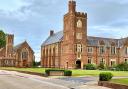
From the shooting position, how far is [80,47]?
97.6 metres

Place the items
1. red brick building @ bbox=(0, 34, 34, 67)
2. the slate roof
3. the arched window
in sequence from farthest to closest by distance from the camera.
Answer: the arched window < red brick building @ bbox=(0, 34, 34, 67) < the slate roof

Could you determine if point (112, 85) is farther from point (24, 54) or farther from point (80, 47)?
point (24, 54)

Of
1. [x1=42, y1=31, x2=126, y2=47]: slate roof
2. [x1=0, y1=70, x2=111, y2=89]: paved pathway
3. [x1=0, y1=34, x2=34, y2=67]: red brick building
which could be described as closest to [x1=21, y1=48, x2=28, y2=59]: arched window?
[x1=0, y1=34, x2=34, y2=67]: red brick building

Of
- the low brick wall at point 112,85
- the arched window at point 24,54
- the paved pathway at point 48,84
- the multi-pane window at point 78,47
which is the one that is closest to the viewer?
the low brick wall at point 112,85

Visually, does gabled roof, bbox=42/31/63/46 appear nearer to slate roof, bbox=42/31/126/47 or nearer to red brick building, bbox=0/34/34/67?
slate roof, bbox=42/31/126/47

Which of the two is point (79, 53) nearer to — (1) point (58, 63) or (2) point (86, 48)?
(2) point (86, 48)

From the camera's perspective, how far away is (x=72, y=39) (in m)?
96.3

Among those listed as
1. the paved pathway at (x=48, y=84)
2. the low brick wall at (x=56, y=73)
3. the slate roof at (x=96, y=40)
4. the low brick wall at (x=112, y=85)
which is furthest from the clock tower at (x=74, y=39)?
the low brick wall at (x=112, y=85)

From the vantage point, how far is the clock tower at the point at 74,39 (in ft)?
314

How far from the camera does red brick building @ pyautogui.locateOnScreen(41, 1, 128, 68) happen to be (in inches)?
3802

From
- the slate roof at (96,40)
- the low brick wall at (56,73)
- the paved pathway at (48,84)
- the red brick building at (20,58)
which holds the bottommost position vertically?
the paved pathway at (48,84)

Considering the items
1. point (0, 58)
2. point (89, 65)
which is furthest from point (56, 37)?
point (0, 58)

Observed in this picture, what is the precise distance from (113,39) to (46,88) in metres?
81.3

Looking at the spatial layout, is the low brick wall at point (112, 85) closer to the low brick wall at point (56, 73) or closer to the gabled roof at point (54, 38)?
the low brick wall at point (56, 73)
